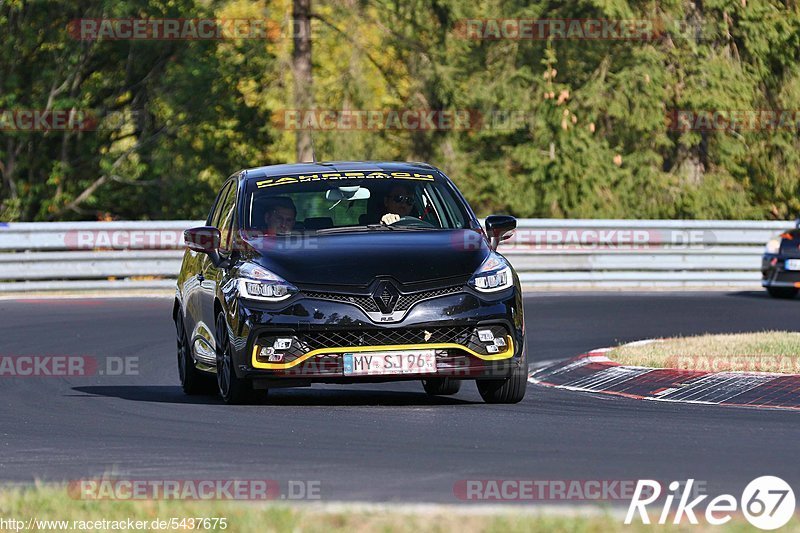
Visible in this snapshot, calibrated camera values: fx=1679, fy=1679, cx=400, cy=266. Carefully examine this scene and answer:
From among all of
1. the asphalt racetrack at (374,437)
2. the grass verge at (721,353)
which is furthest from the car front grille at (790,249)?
the asphalt racetrack at (374,437)

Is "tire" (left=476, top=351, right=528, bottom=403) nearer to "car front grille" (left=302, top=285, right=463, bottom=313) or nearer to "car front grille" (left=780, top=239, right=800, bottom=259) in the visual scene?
"car front grille" (left=302, top=285, right=463, bottom=313)

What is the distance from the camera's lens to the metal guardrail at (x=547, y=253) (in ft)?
80.9

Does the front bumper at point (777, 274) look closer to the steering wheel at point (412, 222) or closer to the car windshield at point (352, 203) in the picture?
the car windshield at point (352, 203)

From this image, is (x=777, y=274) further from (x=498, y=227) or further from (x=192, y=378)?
(x=192, y=378)

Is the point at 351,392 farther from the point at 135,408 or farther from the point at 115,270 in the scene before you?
the point at 115,270

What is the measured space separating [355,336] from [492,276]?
3.31 feet

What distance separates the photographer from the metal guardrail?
24.7 m

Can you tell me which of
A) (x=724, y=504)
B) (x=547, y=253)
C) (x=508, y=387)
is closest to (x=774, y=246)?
(x=547, y=253)

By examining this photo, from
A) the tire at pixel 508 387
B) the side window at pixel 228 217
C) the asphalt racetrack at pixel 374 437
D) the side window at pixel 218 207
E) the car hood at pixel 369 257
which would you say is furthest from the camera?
the side window at pixel 218 207

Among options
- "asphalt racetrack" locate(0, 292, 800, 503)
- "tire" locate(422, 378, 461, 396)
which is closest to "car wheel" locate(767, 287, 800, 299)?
"asphalt racetrack" locate(0, 292, 800, 503)

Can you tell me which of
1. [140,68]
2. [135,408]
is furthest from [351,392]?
[140,68]

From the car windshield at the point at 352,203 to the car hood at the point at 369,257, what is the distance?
0.31 metres

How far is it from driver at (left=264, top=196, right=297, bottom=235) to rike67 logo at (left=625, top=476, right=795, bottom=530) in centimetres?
456

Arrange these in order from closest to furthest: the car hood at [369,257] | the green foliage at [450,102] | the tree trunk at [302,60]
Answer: the car hood at [369,257] → the green foliage at [450,102] → the tree trunk at [302,60]
